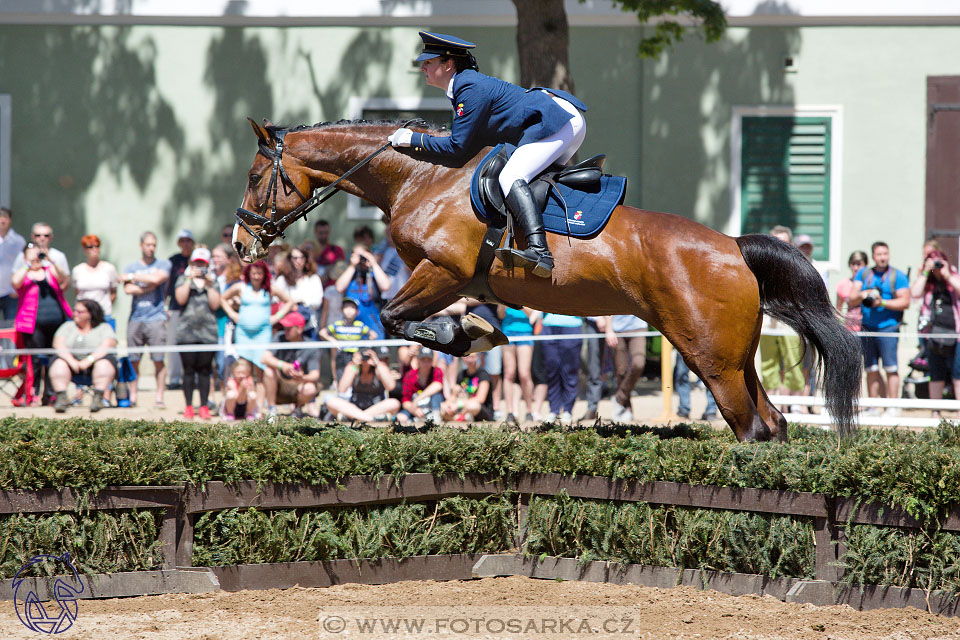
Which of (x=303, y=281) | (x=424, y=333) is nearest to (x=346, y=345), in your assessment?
(x=303, y=281)

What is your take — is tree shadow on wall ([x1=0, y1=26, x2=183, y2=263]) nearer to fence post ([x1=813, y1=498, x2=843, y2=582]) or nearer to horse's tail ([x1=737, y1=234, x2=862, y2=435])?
horse's tail ([x1=737, y1=234, x2=862, y2=435])

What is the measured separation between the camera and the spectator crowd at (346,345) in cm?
949

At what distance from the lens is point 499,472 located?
563 centimetres

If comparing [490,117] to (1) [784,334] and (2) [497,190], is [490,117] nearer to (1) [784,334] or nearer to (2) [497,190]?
(2) [497,190]

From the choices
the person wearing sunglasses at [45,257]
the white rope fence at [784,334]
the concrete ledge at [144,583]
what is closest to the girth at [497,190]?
the concrete ledge at [144,583]

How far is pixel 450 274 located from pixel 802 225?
366 inches

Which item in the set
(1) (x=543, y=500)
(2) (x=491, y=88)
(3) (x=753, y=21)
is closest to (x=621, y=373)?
(1) (x=543, y=500)

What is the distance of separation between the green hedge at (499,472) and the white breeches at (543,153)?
1.47 meters

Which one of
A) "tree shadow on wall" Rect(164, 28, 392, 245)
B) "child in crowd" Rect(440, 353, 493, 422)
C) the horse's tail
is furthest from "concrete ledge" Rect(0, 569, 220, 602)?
"tree shadow on wall" Rect(164, 28, 392, 245)

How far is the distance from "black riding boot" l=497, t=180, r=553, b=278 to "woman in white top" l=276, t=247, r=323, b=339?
5.38 m

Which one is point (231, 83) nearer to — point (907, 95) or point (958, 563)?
point (907, 95)

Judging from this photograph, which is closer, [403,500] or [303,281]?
[403,500]

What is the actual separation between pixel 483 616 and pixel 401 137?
263cm

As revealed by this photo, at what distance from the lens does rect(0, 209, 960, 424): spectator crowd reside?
9492mm
